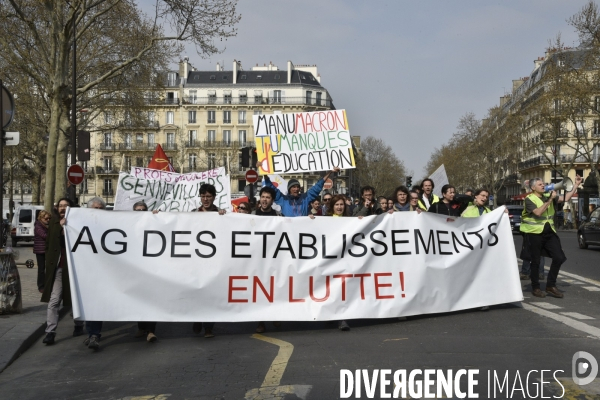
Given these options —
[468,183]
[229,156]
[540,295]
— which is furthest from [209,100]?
[540,295]

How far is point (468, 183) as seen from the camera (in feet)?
313

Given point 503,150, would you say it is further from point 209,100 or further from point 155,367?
point 155,367

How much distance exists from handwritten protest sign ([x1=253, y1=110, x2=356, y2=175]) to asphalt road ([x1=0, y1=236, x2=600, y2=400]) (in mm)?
3883

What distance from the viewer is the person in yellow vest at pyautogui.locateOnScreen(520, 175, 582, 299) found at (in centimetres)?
1020

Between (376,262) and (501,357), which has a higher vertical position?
(376,262)

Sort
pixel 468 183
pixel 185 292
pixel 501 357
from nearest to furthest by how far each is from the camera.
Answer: pixel 501 357, pixel 185 292, pixel 468 183

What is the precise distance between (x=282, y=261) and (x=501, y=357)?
2.75 metres

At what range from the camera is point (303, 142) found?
1207 cm

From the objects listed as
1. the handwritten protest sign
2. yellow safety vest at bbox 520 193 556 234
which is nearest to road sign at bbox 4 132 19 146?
the handwritten protest sign

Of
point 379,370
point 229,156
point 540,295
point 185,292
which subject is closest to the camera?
point 379,370

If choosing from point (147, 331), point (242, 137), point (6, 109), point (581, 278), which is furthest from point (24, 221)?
point (242, 137)

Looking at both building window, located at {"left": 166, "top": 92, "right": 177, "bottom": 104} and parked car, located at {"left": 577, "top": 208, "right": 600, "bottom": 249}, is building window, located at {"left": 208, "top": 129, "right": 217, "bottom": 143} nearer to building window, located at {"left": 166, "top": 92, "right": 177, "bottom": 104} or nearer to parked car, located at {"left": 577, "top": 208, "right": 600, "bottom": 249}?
building window, located at {"left": 166, "top": 92, "right": 177, "bottom": 104}

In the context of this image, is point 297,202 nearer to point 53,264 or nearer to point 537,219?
point 53,264

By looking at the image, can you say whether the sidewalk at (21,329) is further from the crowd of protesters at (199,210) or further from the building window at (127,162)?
the building window at (127,162)
